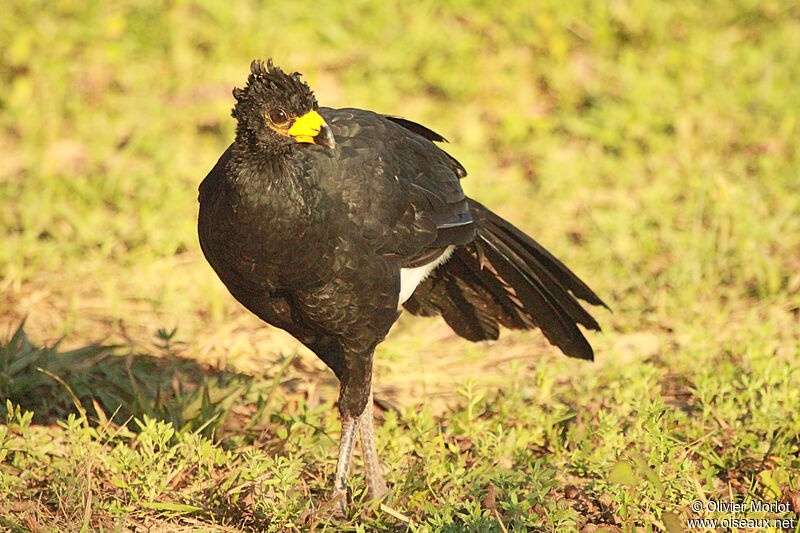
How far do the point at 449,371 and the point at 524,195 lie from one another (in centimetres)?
229

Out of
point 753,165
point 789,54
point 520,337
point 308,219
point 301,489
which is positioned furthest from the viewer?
point 789,54

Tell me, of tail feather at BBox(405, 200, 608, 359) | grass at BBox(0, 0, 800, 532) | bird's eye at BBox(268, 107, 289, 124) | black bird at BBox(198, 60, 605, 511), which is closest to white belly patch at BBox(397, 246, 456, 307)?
black bird at BBox(198, 60, 605, 511)

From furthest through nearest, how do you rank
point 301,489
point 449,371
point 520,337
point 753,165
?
point 753,165 < point 520,337 < point 449,371 < point 301,489

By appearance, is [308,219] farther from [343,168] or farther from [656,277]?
[656,277]

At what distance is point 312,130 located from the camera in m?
3.94

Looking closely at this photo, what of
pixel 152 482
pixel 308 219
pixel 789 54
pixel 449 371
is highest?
pixel 789 54

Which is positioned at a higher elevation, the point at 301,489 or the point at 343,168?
the point at 343,168

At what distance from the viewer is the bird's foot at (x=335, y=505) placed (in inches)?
157

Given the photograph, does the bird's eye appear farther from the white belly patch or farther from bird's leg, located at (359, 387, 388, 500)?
bird's leg, located at (359, 387, 388, 500)

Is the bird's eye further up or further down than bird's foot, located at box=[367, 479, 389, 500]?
further up

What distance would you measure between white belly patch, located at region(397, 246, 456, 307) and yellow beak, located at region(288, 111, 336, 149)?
31.2 inches

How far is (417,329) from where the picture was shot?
20.4 feet

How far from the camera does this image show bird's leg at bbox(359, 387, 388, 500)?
443 cm

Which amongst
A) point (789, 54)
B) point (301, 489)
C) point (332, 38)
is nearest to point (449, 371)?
point (301, 489)
